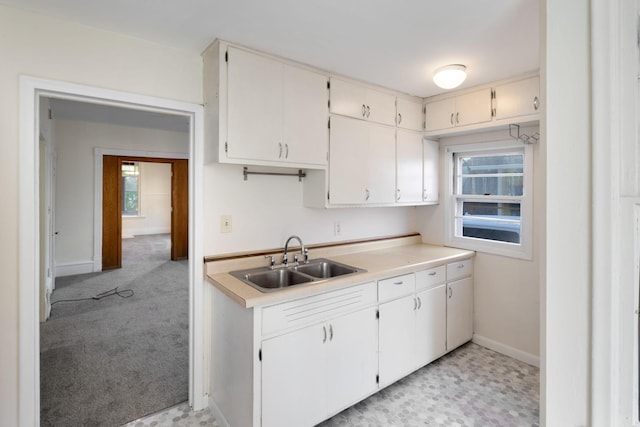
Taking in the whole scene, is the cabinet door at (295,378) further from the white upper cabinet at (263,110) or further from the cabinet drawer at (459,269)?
the cabinet drawer at (459,269)

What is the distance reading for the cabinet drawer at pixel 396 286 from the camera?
2.40 m

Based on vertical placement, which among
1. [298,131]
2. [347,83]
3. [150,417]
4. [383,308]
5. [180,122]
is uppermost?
[180,122]

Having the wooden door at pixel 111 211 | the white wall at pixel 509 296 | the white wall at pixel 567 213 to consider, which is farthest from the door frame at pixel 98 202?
the white wall at pixel 567 213

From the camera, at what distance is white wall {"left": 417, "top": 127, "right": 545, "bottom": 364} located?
2.89m

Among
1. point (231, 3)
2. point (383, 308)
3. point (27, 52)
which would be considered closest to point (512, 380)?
point (383, 308)

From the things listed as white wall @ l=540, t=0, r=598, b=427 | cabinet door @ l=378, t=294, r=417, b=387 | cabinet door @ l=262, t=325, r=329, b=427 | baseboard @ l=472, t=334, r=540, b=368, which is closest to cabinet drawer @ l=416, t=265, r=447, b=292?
cabinet door @ l=378, t=294, r=417, b=387

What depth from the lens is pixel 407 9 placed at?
1729 mm

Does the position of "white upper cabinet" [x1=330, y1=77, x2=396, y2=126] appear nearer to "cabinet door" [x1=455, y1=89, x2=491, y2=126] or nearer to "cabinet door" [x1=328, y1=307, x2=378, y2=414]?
"cabinet door" [x1=455, y1=89, x2=491, y2=126]

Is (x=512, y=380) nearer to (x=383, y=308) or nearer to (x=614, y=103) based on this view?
(x=383, y=308)

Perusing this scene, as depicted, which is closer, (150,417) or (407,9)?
(407,9)

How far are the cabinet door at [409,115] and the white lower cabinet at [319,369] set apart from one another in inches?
Result: 69.6

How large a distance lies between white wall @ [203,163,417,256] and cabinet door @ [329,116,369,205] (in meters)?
0.34

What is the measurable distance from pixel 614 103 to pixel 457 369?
262cm

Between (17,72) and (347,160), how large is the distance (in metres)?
2.06
